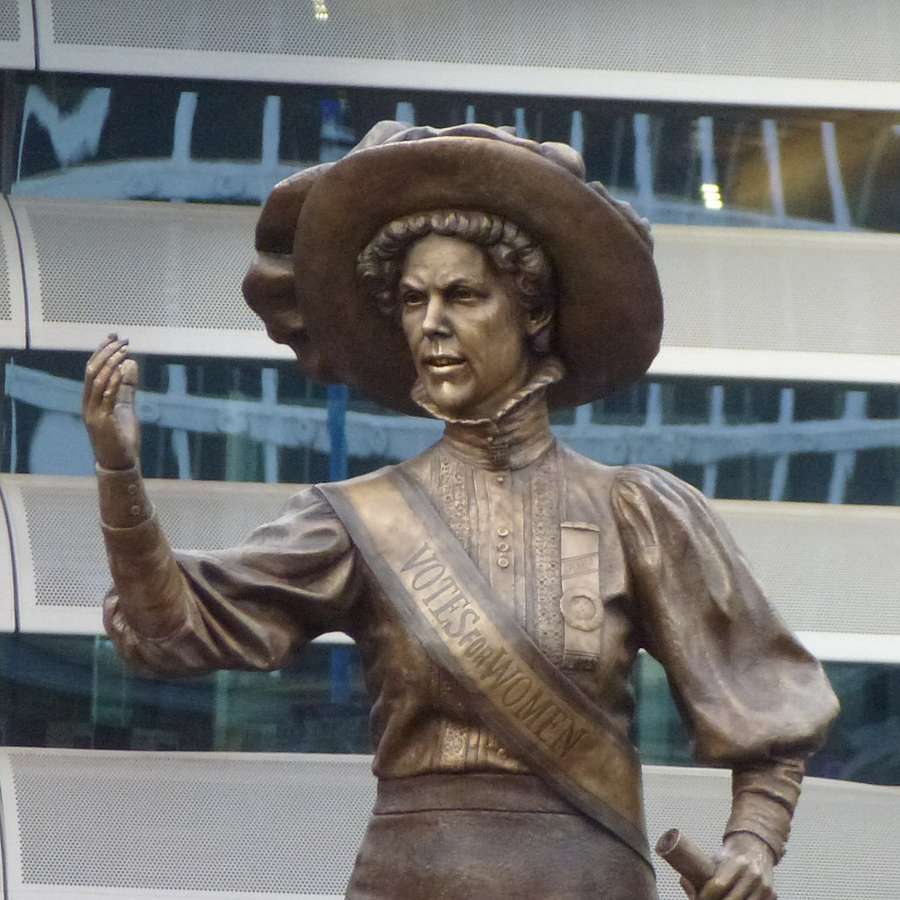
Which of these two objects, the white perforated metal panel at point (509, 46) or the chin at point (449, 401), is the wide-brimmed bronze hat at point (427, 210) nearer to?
the chin at point (449, 401)

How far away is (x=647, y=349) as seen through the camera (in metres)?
6.53

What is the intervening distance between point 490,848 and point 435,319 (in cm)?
105

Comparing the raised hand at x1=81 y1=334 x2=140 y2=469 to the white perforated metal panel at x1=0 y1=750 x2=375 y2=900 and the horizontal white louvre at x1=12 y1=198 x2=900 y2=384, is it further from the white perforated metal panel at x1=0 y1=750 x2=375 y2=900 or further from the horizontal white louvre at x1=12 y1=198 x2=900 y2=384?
the horizontal white louvre at x1=12 y1=198 x2=900 y2=384

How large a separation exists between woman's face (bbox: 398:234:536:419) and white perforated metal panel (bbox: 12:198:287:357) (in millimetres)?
6056

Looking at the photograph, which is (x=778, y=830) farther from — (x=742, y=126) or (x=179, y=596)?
(x=742, y=126)

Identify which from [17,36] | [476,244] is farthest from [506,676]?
[17,36]

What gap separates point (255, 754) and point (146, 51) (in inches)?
112

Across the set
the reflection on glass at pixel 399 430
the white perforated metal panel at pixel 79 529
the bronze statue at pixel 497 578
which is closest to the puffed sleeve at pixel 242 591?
the bronze statue at pixel 497 578

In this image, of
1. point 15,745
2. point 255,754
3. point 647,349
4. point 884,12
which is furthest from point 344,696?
point 647,349

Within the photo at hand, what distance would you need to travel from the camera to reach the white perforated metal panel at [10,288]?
40.4 ft

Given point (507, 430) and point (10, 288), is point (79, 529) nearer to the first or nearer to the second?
point (10, 288)

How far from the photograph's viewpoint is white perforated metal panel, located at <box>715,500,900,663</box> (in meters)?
12.4

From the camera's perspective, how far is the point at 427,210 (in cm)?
632

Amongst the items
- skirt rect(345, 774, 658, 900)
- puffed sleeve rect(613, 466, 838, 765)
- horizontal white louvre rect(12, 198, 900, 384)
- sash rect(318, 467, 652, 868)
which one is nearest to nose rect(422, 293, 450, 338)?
sash rect(318, 467, 652, 868)
